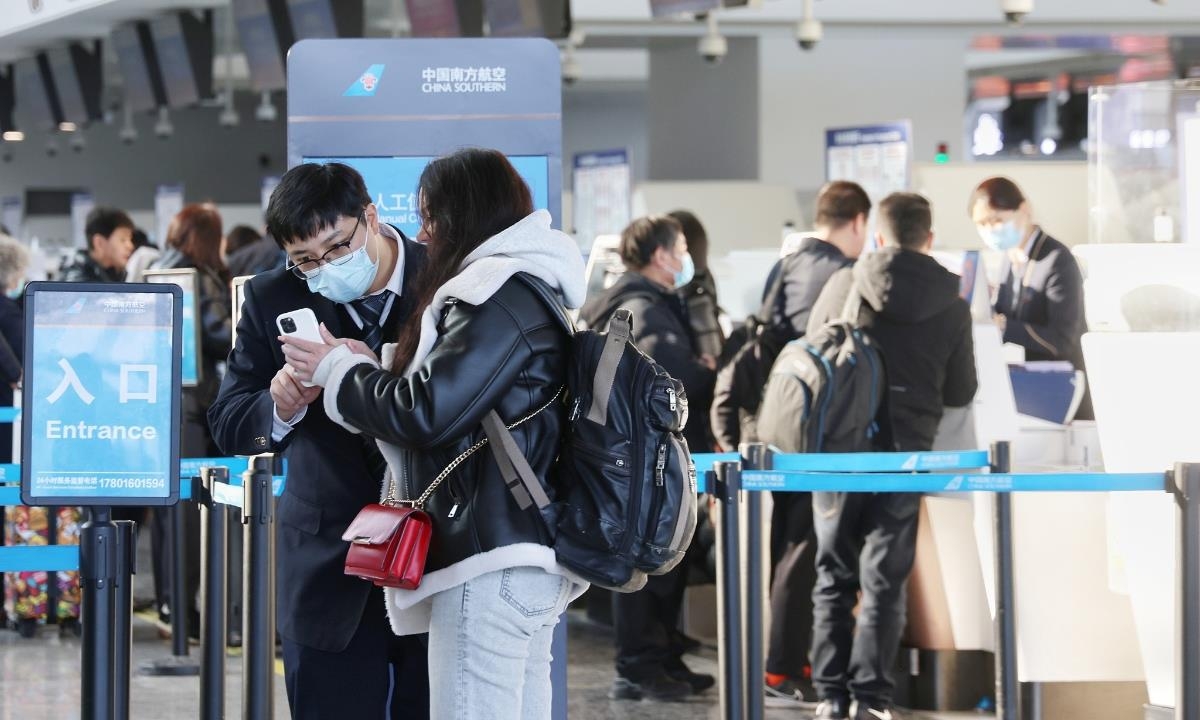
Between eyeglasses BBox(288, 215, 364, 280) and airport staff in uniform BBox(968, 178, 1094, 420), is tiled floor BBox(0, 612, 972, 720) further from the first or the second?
eyeglasses BBox(288, 215, 364, 280)

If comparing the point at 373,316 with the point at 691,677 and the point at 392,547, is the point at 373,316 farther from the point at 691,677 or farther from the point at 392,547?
the point at 691,677

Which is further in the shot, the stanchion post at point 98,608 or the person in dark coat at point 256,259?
the person in dark coat at point 256,259

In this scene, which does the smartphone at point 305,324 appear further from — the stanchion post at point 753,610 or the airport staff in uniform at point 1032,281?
the airport staff in uniform at point 1032,281

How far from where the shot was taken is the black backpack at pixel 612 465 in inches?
101

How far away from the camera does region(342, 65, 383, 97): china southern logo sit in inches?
146

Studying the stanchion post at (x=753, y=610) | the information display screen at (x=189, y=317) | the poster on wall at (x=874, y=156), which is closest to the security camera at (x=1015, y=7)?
the poster on wall at (x=874, y=156)

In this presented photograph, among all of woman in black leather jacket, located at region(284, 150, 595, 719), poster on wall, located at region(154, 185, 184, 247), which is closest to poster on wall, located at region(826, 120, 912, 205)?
woman in black leather jacket, located at region(284, 150, 595, 719)

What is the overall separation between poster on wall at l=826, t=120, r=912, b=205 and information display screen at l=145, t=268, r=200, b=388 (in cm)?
484

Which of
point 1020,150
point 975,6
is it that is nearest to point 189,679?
point 975,6

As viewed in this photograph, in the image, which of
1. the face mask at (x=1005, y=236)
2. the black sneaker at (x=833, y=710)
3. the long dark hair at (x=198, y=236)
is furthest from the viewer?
the face mask at (x=1005, y=236)

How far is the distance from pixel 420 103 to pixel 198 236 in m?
2.95

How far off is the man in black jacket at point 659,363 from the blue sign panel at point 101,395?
9.37 ft

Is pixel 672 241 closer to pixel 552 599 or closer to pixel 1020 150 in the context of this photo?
pixel 552 599

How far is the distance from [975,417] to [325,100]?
2.69 meters
